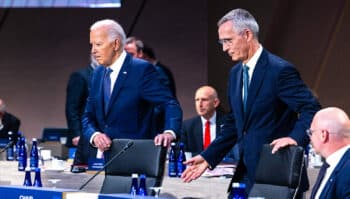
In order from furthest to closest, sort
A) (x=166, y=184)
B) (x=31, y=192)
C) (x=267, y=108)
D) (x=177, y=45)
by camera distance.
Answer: (x=177, y=45)
(x=166, y=184)
(x=267, y=108)
(x=31, y=192)

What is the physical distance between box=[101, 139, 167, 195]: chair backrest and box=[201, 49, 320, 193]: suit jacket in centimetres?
39

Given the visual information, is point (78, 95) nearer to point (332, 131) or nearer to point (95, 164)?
point (95, 164)

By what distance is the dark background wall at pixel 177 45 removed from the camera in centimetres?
955

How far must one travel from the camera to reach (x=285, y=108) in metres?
4.11

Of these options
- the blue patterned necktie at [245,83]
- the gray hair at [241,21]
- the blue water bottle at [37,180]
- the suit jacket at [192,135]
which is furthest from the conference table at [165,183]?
the suit jacket at [192,135]

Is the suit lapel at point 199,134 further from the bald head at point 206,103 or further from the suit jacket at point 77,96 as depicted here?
the suit jacket at point 77,96

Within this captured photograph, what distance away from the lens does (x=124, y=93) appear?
484 cm

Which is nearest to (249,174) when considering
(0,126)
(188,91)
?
(0,126)

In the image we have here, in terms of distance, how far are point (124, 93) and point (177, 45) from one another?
5.61m

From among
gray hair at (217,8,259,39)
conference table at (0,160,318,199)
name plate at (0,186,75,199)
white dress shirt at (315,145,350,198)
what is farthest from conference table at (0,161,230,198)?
name plate at (0,186,75,199)

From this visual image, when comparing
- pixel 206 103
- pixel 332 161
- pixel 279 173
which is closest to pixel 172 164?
pixel 279 173

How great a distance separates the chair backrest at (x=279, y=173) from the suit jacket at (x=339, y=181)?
482 mm

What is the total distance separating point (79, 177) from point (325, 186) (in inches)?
80.0

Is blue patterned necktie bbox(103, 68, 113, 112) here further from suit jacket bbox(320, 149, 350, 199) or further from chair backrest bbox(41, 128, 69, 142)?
chair backrest bbox(41, 128, 69, 142)
